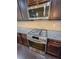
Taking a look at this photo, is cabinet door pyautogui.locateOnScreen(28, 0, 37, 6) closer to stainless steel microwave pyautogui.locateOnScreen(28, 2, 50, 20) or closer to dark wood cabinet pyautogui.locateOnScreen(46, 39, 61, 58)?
stainless steel microwave pyautogui.locateOnScreen(28, 2, 50, 20)

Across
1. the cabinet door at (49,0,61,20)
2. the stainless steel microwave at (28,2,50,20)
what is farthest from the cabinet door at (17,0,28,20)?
the cabinet door at (49,0,61,20)

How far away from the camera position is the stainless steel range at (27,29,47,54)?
108 cm

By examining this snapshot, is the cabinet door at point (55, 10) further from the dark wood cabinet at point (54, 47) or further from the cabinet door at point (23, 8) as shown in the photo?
the cabinet door at point (23, 8)

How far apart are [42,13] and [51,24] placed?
15 cm

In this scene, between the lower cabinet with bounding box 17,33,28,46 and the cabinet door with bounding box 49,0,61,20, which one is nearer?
the cabinet door with bounding box 49,0,61,20

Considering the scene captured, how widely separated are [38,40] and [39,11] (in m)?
0.26

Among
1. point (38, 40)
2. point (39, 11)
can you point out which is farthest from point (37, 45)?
point (39, 11)

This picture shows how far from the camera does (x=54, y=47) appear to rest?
1.00 m

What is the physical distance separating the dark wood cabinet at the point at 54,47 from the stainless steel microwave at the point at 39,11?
0.72 ft

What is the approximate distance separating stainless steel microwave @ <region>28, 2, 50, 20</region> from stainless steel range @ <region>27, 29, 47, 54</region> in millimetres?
127

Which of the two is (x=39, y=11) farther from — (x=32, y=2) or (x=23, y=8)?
(x=23, y=8)
